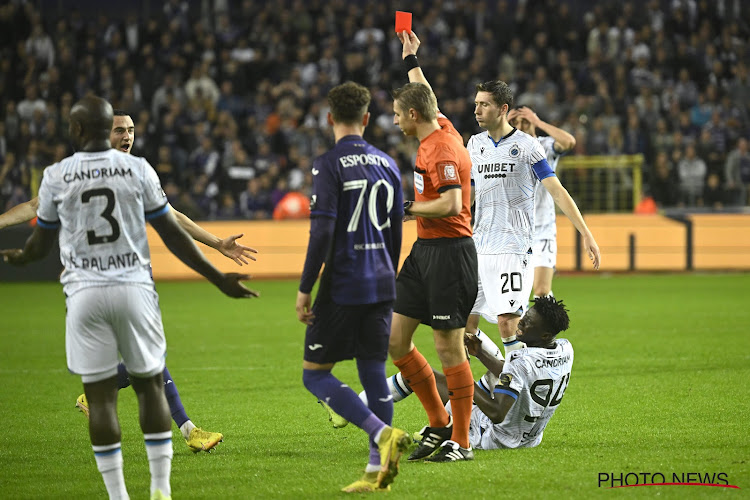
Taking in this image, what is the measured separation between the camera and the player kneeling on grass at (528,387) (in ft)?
19.8

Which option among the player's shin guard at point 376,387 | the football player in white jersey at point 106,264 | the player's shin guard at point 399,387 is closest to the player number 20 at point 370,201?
the player's shin guard at point 376,387

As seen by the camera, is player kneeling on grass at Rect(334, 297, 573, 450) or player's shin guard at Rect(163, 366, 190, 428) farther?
player's shin guard at Rect(163, 366, 190, 428)

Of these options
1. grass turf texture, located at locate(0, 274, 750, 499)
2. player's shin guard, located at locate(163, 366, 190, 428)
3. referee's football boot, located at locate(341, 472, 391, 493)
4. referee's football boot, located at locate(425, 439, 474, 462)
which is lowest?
grass turf texture, located at locate(0, 274, 750, 499)

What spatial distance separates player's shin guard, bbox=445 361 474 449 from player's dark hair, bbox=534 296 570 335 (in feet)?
1.96

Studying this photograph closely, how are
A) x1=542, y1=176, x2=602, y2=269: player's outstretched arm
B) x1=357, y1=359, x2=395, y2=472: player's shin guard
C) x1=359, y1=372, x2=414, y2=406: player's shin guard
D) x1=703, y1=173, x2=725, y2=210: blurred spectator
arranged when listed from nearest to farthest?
x1=357, y1=359, x2=395, y2=472: player's shin guard → x1=359, y1=372, x2=414, y2=406: player's shin guard → x1=542, y1=176, x2=602, y2=269: player's outstretched arm → x1=703, y1=173, x2=725, y2=210: blurred spectator

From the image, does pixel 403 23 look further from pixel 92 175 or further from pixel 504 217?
pixel 92 175

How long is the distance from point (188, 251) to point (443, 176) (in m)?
1.65

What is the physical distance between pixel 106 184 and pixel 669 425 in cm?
425

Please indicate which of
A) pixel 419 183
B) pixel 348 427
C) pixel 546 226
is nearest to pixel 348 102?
pixel 419 183

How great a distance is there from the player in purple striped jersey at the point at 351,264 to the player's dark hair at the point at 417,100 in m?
0.59

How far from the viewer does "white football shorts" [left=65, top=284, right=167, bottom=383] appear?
4492mm

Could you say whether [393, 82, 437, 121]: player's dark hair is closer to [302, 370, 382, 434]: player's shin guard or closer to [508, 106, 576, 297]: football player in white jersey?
[302, 370, 382, 434]: player's shin guard

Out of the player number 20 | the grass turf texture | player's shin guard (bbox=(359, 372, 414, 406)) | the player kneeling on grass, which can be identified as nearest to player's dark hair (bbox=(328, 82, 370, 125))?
the player number 20

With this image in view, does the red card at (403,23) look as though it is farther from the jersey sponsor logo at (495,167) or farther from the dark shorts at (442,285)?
the dark shorts at (442,285)
